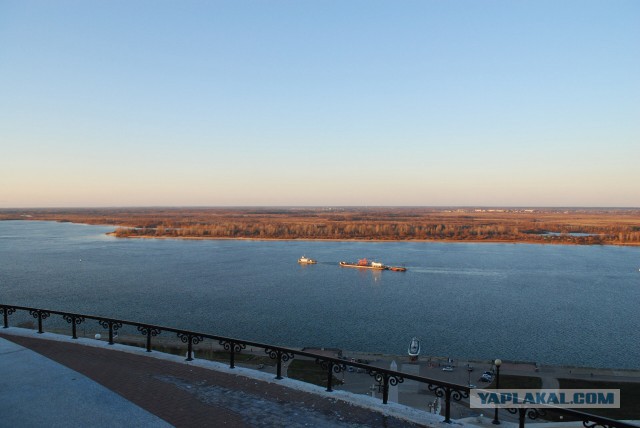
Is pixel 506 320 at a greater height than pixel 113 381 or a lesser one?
lesser

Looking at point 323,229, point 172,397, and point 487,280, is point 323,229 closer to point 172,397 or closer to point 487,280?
point 487,280

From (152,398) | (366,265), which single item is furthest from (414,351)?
(366,265)

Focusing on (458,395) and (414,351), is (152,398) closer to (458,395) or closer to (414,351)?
(458,395)

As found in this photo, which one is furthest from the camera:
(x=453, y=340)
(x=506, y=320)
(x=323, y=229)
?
(x=323, y=229)

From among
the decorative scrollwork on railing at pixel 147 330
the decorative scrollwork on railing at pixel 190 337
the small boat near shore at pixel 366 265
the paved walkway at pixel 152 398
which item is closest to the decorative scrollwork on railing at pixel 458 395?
the paved walkway at pixel 152 398

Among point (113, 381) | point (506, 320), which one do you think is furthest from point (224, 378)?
point (506, 320)

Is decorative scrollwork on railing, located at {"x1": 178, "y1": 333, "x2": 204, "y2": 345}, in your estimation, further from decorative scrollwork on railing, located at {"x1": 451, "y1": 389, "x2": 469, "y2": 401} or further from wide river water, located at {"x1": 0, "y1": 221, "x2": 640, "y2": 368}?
wide river water, located at {"x1": 0, "y1": 221, "x2": 640, "y2": 368}

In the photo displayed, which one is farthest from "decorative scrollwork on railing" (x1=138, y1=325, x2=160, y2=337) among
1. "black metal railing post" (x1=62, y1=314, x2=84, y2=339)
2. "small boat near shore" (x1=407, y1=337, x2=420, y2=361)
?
"small boat near shore" (x1=407, y1=337, x2=420, y2=361)
